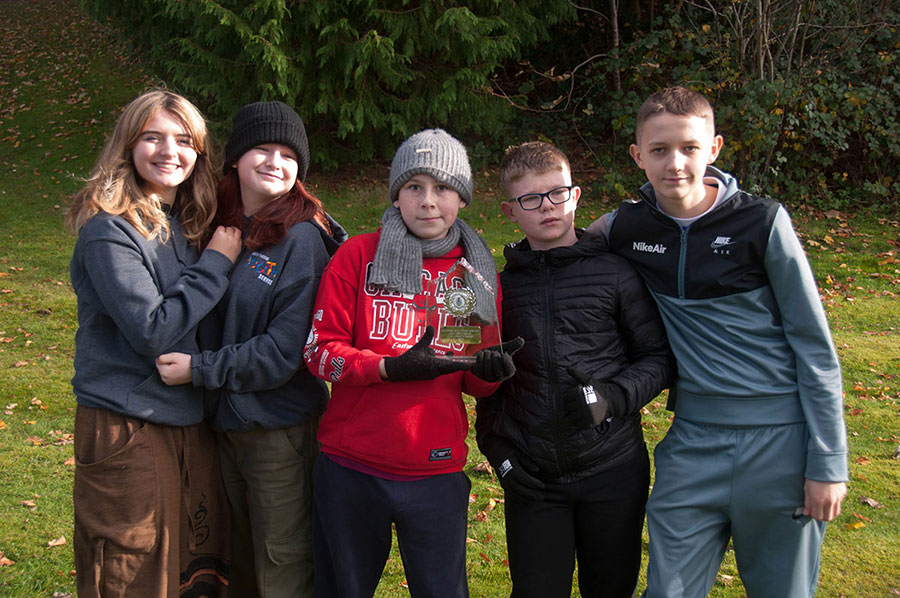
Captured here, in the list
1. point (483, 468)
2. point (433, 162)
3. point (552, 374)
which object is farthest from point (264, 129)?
point (483, 468)

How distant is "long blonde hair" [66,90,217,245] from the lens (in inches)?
109

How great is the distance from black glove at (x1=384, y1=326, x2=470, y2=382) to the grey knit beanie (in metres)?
0.63

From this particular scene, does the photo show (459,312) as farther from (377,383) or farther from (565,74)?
(565,74)

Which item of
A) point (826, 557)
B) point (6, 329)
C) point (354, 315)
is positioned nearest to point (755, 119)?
point (826, 557)

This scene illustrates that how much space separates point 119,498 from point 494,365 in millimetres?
1468

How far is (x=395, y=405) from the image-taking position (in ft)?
8.81

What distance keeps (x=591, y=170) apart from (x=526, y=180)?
28.5 ft

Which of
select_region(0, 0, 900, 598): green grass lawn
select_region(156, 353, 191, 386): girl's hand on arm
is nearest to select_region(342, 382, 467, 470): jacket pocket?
select_region(156, 353, 191, 386): girl's hand on arm

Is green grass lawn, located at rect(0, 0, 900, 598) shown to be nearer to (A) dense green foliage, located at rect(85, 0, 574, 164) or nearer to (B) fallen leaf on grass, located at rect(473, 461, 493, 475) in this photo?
(B) fallen leaf on grass, located at rect(473, 461, 493, 475)

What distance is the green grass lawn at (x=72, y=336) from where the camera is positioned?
3922 millimetres

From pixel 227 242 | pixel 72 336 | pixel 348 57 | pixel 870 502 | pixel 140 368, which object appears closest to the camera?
pixel 140 368

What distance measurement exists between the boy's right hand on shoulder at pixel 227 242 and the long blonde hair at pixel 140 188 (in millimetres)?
97

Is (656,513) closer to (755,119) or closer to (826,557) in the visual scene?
(826,557)

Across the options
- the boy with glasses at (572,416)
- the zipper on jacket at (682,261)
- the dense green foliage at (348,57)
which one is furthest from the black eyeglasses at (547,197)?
the dense green foliage at (348,57)
